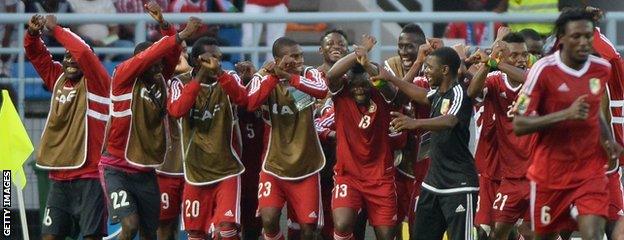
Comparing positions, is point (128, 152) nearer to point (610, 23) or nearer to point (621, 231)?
point (621, 231)

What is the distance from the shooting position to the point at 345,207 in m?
16.0

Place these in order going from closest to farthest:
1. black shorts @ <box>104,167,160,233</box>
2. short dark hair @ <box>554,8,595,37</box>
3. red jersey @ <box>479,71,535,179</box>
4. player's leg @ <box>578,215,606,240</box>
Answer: player's leg @ <box>578,215,606,240</box> < short dark hair @ <box>554,8,595,37</box> < black shorts @ <box>104,167,160,233</box> < red jersey @ <box>479,71,535,179</box>

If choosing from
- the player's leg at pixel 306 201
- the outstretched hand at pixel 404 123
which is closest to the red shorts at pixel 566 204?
the outstretched hand at pixel 404 123

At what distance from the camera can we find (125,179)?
15.9 meters

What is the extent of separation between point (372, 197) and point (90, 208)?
2398mm

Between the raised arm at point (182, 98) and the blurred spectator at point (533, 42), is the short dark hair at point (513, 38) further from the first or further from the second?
the raised arm at point (182, 98)

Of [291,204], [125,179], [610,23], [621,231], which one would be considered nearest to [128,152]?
[125,179]

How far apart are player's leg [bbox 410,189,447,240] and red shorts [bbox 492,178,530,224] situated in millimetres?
622

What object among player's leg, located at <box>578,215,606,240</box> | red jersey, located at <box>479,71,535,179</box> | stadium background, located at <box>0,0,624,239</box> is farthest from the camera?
stadium background, located at <box>0,0,624,239</box>

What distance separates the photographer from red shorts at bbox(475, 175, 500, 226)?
16.0m

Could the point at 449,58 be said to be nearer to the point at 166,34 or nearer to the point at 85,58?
the point at 166,34

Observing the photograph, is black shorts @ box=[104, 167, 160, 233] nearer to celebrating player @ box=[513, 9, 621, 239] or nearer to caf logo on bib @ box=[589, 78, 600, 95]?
celebrating player @ box=[513, 9, 621, 239]

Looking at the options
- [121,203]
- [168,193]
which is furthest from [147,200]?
[168,193]

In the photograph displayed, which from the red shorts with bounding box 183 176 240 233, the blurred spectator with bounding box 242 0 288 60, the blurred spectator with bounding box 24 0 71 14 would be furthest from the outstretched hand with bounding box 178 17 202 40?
the blurred spectator with bounding box 24 0 71 14
